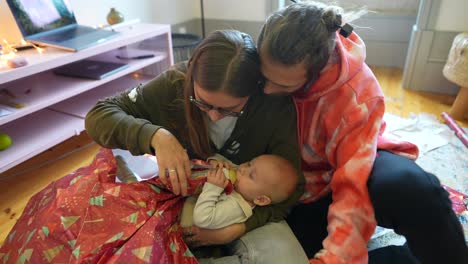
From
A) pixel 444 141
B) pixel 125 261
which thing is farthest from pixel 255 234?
pixel 444 141

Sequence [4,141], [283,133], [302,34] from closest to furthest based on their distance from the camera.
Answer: [302,34]
[283,133]
[4,141]

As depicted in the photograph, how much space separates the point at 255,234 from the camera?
987 mm

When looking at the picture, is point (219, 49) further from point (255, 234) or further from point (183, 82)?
point (255, 234)

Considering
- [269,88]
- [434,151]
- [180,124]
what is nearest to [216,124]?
[180,124]

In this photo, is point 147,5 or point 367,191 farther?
point 147,5

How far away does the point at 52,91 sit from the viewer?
176 cm

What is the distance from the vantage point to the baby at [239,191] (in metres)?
0.98

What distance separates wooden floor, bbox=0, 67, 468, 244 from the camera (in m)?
1.60

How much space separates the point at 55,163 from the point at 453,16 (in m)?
2.57

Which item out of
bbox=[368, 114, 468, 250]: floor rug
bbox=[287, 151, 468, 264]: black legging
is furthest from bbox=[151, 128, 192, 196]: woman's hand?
bbox=[368, 114, 468, 250]: floor rug

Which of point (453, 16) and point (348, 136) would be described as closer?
point (348, 136)

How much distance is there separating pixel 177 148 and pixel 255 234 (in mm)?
312

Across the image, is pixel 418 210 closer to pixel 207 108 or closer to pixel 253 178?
pixel 253 178

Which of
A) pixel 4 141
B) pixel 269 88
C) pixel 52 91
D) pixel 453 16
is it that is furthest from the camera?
pixel 453 16
